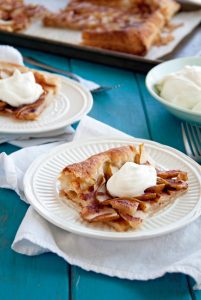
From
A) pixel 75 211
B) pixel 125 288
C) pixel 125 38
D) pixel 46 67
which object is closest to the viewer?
pixel 125 288

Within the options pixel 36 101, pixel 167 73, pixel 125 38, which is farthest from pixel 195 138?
pixel 125 38

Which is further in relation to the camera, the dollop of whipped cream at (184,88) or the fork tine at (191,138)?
the dollop of whipped cream at (184,88)

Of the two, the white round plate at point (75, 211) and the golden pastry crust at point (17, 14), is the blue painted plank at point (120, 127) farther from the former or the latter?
the golden pastry crust at point (17, 14)

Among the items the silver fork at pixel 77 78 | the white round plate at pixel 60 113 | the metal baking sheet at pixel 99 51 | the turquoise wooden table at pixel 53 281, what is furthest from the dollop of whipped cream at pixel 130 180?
the metal baking sheet at pixel 99 51

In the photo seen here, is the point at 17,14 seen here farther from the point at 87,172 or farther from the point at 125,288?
the point at 125,288

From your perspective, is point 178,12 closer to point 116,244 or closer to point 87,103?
point 87,103
